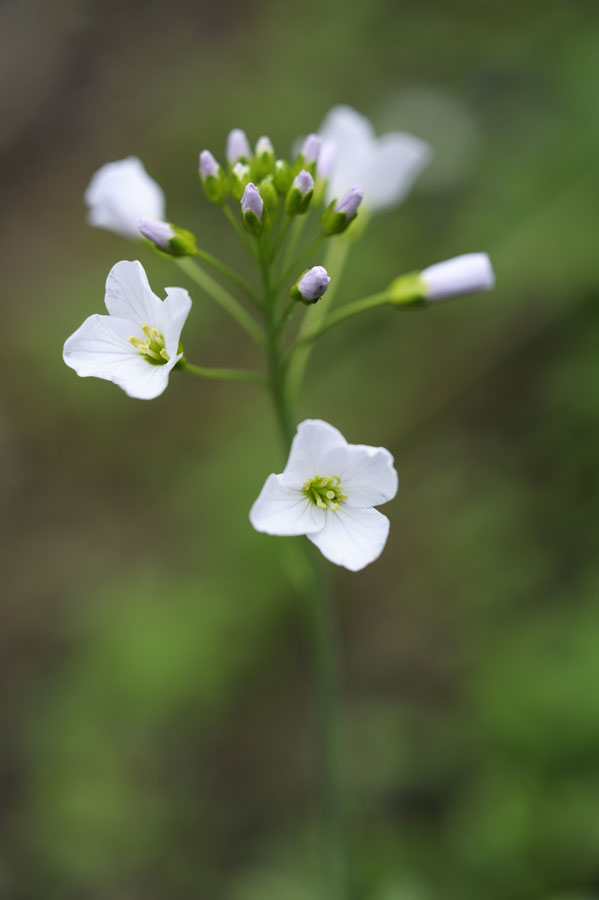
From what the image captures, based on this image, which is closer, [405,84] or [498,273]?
[498,273]

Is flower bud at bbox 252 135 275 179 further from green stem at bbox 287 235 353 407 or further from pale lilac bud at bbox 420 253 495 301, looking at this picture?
pale lilac bud at bbox 420 253 495 301

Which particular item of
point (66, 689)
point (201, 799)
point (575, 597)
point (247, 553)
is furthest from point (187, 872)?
point (575, 597)

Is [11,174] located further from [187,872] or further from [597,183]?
[187,872]

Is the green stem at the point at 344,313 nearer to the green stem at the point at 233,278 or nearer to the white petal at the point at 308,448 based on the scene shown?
the green stem at the point at 233,278

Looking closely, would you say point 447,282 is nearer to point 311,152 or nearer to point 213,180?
point 311,152

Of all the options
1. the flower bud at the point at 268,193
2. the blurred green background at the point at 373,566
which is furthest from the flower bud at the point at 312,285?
the blurred green background at the point at 373,566

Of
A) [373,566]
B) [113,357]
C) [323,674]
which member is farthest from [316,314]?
[373,566]
